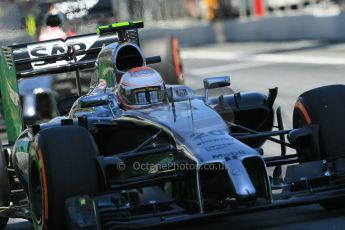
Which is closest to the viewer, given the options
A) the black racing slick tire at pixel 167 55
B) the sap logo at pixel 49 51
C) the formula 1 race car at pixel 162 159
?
the formula 1 race car at pixel 162 159

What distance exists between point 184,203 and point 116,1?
1853 cm

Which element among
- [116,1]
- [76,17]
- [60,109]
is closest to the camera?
[60,109]

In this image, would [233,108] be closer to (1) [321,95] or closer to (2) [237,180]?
(1) [321,95]

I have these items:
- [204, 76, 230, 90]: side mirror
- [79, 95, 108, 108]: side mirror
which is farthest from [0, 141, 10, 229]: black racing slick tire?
A: [204, 76, 230, 90]: side mirror

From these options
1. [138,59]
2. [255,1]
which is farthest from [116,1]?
[138,59]

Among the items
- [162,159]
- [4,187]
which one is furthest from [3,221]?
[162,159]

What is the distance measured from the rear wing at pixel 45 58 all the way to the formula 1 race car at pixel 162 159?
708mm

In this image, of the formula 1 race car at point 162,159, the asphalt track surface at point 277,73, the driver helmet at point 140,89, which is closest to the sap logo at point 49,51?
the formula 1 race car at point 162,159

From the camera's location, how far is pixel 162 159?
8016 millimetres

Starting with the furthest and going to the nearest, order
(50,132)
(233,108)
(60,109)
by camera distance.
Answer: (60,109), (233,108), (50,132)

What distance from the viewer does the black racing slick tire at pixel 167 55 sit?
14.4 meters

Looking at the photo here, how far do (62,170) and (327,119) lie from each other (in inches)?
82.1

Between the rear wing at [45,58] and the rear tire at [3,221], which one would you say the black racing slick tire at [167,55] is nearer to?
the rear wing at [45,58]

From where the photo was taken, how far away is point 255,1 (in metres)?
38.3
